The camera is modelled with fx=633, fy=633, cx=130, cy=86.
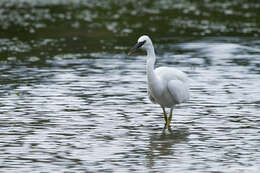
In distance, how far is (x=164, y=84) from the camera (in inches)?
490

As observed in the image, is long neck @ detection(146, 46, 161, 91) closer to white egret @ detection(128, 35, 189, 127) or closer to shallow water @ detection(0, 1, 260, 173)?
white egret @ detection(128, 35, 189, 127)

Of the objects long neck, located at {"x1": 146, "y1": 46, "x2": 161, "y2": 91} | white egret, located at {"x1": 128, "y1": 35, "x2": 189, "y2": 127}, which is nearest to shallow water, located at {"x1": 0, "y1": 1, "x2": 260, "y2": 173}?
white egret, located at {"x1": 128, "y1": 35, "x2": 189, "y2": 127}

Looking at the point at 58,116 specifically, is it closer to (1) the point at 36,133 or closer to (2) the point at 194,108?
(1) the point at 36,133

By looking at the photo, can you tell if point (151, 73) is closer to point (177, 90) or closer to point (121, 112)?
point (177, 90)

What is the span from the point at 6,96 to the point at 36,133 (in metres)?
3.71

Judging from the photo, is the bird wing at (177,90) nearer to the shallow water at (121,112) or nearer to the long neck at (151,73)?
the long neck at (151,73)

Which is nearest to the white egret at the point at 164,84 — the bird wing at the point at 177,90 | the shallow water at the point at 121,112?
the bird wing at the point at 177,90

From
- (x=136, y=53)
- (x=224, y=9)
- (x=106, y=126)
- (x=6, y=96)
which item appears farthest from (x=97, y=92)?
(x=224, y=9)

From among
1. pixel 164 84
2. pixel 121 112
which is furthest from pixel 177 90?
pixel 121 112

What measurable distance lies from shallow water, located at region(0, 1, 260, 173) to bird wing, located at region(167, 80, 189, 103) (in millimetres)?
567

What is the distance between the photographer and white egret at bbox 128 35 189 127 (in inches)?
476

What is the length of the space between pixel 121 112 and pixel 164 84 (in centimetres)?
165

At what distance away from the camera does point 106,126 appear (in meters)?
12.5

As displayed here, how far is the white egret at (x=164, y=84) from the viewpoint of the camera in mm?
Result: 12086
